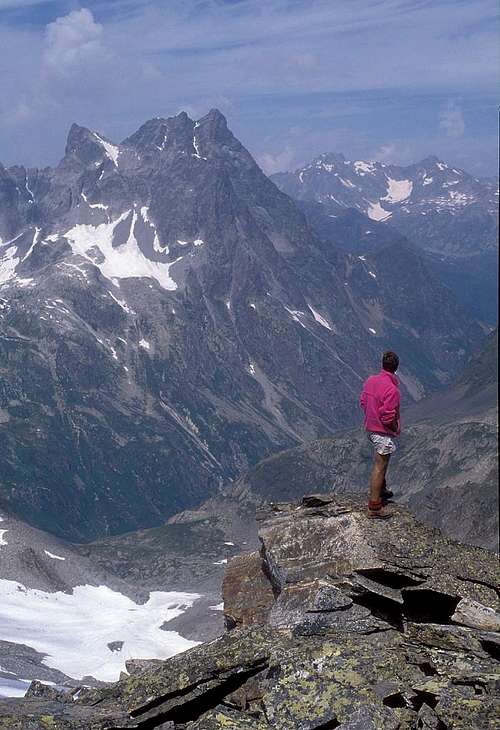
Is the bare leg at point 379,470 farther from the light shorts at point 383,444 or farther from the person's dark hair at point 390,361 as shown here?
the person's dark hair at point 390,361

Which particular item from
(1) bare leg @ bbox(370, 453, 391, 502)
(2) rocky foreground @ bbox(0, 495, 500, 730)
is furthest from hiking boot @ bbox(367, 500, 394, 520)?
(1) bare leg @ bbox(370, 453, 391, 502)

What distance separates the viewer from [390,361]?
27797 millimetres

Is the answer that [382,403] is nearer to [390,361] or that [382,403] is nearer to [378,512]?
[390,361]

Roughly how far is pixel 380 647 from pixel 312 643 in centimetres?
158

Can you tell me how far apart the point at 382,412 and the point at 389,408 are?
0.85ft

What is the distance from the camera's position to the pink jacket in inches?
1096

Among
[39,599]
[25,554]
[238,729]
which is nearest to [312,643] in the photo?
[238,729]

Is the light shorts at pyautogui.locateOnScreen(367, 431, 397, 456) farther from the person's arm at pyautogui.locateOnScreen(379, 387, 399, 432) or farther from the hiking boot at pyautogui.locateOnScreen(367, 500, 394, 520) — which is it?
the hiking boot at pyautogui.locateOnScreen(367, 500, 394, 520)

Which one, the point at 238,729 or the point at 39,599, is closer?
the point at 238,729

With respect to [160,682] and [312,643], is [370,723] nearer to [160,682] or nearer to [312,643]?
[312,643]

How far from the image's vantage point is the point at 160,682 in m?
20.8

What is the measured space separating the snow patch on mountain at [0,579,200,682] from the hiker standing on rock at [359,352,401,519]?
98.8 m

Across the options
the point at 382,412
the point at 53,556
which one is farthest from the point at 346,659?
the point at 53,556

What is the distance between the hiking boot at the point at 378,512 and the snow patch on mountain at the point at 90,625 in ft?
319
